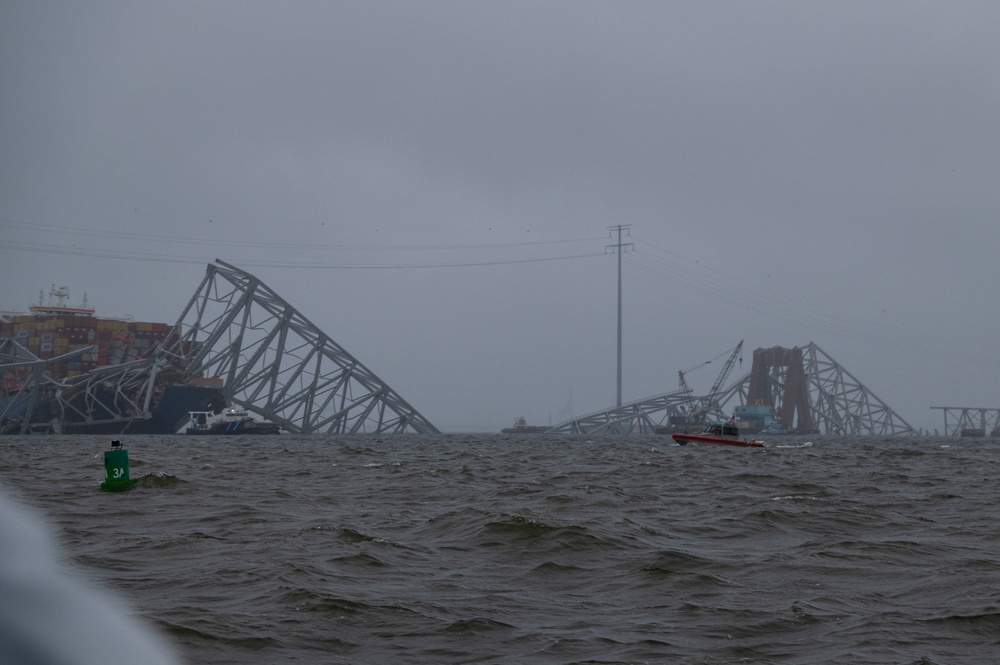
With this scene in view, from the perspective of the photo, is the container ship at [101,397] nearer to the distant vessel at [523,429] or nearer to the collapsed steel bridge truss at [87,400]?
the collapsed steel bridge truss at [87,400]

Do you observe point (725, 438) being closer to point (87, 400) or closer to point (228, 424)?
point (228, 424)

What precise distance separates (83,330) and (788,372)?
89.8 metres

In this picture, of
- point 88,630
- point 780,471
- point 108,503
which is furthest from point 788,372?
point 88,630

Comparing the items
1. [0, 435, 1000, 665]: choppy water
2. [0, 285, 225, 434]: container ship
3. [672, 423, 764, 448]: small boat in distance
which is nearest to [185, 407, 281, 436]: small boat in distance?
[0, 285, 225, 434]: container ship

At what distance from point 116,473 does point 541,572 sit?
9.50 metres

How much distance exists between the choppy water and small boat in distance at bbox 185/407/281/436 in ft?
194

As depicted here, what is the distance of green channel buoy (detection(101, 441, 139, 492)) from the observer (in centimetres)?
1555

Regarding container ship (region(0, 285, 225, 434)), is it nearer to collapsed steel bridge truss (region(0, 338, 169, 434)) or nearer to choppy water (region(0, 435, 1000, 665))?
collapsed steel bridge truss (region(0, 338, 169, 434))

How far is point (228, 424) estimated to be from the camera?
74.6m

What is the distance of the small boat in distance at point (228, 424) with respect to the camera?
74.4 m

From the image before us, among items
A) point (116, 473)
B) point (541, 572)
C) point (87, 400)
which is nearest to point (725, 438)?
point (116, 473)

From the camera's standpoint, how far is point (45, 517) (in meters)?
11.4

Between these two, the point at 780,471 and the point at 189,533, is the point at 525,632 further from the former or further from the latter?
the point at 780,471

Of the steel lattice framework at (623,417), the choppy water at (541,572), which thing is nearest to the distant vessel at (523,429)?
the steel lattice framework at (623,417)
